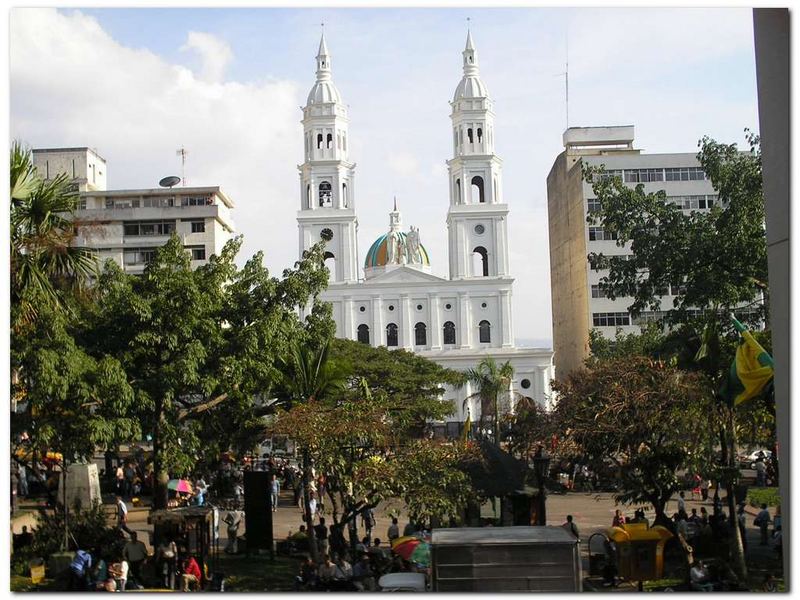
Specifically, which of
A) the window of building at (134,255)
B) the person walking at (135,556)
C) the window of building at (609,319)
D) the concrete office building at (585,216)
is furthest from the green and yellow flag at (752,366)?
the window of building at (134,255)

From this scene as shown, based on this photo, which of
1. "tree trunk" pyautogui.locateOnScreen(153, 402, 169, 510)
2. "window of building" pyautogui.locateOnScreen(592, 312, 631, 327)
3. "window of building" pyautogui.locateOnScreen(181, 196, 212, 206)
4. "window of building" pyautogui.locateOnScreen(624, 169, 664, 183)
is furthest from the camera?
"window of building" pyautogui.locateOnScreen(181, 196, 212, 206)

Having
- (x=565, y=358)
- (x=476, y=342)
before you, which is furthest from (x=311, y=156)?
(x=565, y=358)

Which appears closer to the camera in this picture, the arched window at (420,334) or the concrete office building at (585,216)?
the concrete office building at (585,216)

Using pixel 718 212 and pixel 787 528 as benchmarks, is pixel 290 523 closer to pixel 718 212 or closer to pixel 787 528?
pixel 718 212

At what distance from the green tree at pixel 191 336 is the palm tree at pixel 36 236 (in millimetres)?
3970

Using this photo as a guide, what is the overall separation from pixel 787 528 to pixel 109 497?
20.5m

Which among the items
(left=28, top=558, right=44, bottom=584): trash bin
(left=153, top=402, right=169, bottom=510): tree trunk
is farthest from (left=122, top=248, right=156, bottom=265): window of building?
(left=28, top=558, right=44, bottom=584): trash bin

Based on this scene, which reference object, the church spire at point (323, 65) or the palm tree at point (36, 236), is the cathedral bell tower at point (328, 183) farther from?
the palm tree at point (36, 236)

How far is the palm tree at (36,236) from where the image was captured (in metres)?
12.4

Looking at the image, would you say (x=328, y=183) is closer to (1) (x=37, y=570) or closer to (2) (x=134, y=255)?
(2) (x=134, y=255)

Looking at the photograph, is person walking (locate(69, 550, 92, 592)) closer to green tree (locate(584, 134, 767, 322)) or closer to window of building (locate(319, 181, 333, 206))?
green tree (locate(584, 134, 767, 322))

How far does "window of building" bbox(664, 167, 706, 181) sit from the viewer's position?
198 feet

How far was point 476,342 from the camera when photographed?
2849 inches

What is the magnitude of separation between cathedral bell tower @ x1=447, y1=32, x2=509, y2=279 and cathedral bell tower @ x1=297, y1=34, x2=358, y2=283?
6.65 meters
